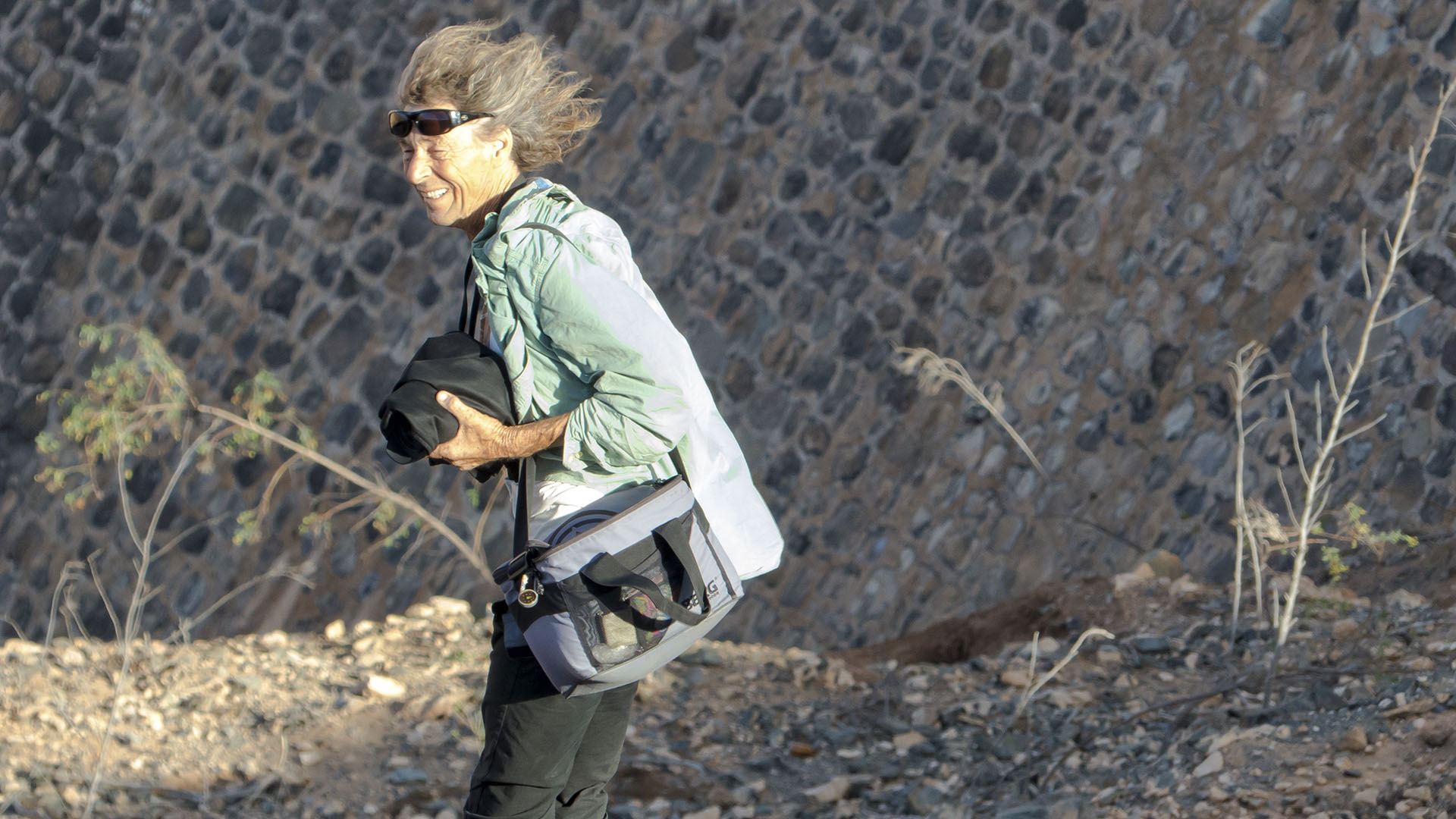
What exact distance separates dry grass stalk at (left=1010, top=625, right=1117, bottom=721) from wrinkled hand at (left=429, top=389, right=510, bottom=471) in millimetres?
1580

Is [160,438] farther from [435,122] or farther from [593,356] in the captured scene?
[593,356]

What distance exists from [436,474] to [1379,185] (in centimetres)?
404

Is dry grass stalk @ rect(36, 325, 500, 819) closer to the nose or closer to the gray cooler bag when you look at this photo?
the nose

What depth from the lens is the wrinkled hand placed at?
187 centimetres

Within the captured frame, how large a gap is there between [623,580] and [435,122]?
27.9 inches

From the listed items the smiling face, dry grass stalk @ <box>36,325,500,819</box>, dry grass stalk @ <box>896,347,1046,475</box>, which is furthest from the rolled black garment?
dry grass stalk @ <box>896,347,1046,475</box>

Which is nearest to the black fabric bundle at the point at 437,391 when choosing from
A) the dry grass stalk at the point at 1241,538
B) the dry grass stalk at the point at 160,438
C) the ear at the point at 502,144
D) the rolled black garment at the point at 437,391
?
the rolled black garment at the point at 437,391

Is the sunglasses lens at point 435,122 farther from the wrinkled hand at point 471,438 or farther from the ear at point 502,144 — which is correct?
the wrinkled hand at point 471,438

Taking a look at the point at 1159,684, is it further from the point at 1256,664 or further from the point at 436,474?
the point at 436,474

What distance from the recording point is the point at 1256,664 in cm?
371

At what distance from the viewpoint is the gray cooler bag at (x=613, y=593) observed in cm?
183

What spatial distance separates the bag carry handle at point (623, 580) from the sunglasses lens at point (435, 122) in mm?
654

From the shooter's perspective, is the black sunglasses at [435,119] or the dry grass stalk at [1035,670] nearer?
the black sunglasses at [435,119]

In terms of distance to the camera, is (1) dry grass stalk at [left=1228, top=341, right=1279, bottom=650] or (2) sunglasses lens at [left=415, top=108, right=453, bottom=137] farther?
(1) dry grass stalk at [left=1228, top=341, right=1279, bottom=650]
